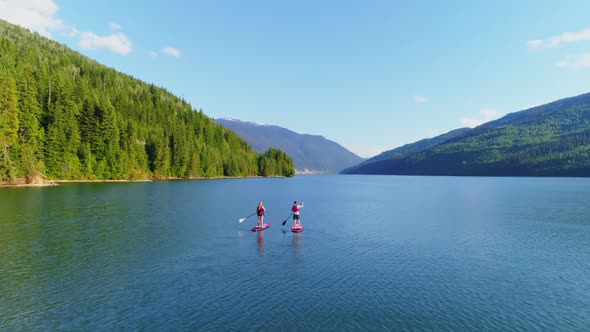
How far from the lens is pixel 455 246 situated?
139 ft

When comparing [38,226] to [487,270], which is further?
[38,226]

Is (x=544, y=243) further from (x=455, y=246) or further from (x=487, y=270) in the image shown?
(x=487, y=270)

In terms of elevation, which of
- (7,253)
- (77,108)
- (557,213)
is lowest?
(557,213)

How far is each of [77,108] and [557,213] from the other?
173820 millimetres

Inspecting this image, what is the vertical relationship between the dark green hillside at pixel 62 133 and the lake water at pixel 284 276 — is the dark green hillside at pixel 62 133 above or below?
above

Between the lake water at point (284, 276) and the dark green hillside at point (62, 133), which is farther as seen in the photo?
the dark green hillside at point (62, 133)

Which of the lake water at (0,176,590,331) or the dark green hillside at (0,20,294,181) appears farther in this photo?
the dark green hillside at (0,20,294,181)

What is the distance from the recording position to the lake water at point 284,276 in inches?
826

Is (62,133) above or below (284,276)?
above

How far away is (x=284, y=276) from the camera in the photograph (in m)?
29.4

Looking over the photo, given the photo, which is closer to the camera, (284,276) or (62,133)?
(284,276)

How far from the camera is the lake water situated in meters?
21.0

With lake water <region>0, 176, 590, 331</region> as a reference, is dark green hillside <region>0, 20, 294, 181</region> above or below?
above

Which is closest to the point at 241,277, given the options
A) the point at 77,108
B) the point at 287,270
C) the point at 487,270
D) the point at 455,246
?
the point at 287,270
